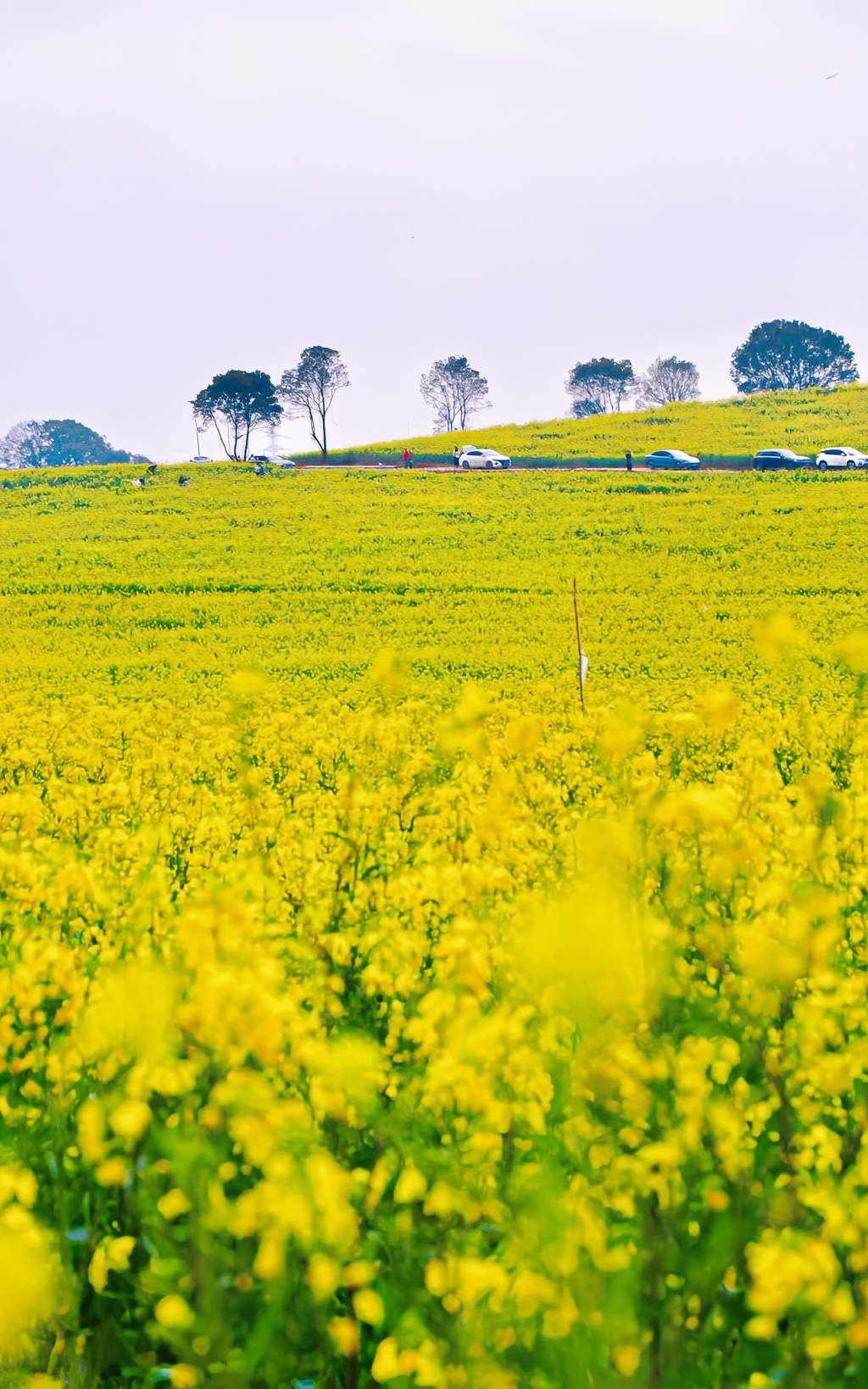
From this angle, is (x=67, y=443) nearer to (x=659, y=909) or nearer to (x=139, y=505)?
(x=139, y=505)

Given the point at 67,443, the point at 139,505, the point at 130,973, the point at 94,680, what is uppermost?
the point at 67,443

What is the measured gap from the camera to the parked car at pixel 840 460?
41.8 meters

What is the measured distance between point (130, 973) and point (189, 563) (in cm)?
2952

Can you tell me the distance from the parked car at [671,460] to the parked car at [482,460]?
311 inches

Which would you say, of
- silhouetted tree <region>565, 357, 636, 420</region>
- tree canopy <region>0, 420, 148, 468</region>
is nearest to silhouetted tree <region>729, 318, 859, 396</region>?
silhouetted tree <region>565, 357, 636, 420</region>

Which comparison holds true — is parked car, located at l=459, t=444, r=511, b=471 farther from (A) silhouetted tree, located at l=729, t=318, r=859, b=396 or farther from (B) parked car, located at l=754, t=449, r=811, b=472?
(A) silhouetted tree, located at l=729, t=318, r=859, b=396

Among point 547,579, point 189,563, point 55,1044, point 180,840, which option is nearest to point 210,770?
point 180,840

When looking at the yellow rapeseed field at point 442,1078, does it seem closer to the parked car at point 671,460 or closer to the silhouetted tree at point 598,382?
the parked car at point 671,460

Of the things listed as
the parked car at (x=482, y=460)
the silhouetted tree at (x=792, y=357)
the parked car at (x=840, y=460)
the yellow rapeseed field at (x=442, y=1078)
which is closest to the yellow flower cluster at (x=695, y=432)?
the parked car at (x=482, y=460)

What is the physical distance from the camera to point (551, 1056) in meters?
4.01

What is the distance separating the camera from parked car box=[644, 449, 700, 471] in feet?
145

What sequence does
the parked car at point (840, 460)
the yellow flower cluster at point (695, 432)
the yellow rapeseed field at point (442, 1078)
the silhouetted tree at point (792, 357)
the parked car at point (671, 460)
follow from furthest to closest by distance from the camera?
the silhouetted tree at point (792, 357), the yellow flower cluster at point (695, 432), the parked car at point (671, 460), the parked car at point (840, 460), the yellow rapeseed field at point (442, 1078)

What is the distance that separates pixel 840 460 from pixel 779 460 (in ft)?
8.03

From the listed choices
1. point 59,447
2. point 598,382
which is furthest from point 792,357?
point 59,447
